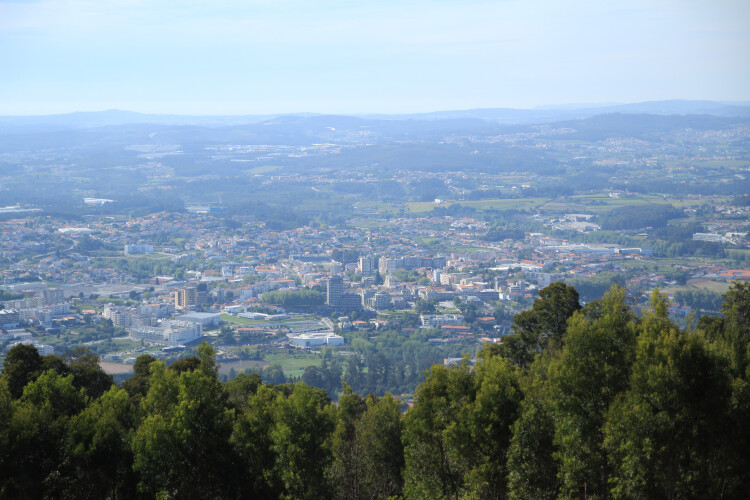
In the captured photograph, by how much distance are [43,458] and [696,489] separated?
24.5ft

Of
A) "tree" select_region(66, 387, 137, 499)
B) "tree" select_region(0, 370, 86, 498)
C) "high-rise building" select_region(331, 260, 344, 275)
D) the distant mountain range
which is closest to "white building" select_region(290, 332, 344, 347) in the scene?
"high-rise building" select_region(331, 260, 344, 275)

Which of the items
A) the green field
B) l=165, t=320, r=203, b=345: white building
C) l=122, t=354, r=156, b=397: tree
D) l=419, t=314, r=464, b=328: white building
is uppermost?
l=122, t=354, r=156, b=397: tree

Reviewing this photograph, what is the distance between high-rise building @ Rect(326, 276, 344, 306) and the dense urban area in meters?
0.15

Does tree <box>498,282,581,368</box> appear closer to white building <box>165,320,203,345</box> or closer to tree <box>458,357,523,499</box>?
tree <box>458,357,523,499</box>

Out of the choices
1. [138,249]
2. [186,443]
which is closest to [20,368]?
[186,443]

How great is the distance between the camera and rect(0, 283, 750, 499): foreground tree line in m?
8.41

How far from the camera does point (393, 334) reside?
118 ft

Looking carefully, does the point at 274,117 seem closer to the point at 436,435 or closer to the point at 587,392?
the point at 436,435

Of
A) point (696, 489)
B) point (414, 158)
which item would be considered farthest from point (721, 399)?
point (414, 158)

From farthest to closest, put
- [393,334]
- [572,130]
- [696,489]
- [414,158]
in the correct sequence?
[572,130] → [414,158] → [393,334] → [696,489]

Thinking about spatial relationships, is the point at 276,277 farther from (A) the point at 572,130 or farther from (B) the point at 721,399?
(A) the point at 572,130

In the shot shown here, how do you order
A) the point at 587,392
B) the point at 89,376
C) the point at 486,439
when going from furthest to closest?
the point at 89,376, the point at 486,439, the point at 587,392

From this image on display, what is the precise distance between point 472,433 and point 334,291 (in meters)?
33.5

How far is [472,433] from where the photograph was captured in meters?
9.61
